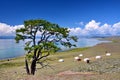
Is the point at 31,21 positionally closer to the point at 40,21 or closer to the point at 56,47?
the point at 40,21

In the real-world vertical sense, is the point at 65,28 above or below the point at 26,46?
above

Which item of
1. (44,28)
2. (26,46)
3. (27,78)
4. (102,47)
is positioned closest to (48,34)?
(44,28)

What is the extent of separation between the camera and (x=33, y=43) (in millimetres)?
47062

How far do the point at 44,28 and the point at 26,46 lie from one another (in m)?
5.05

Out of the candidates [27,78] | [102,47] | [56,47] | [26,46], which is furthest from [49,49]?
[102,47]

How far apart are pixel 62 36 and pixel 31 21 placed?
282 inches

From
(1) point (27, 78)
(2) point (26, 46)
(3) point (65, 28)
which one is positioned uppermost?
(3) point (65, 28)

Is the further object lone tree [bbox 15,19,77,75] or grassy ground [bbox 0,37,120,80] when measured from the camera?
lone tree [bbox 15,19,77,75]

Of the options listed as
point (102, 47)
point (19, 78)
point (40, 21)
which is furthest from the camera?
point (102, 47)

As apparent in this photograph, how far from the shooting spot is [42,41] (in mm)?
47406

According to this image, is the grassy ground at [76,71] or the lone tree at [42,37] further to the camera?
the lone tree at [42,37]

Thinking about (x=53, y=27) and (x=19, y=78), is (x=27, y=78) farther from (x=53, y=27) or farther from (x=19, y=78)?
(x=53, y=27)

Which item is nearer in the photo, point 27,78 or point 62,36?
point 27,78

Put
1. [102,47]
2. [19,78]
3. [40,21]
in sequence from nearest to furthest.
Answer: [19,78] < [40,21] < [102,47]
